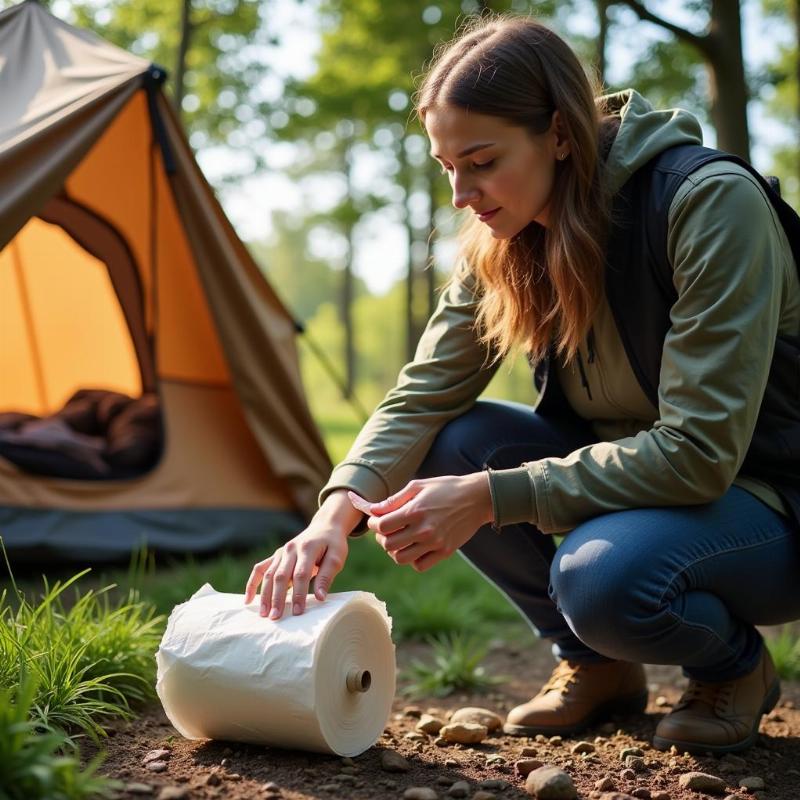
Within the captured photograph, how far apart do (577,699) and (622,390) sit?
661mm

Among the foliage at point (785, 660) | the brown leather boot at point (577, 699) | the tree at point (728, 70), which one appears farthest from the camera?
the tree at point (728, 70)

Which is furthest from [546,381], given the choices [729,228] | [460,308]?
[729,228]

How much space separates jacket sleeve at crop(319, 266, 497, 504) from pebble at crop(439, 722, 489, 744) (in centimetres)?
50

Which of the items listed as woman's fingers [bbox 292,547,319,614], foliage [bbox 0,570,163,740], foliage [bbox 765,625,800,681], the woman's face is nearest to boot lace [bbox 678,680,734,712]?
foliage [bbox 765,625,800,681]

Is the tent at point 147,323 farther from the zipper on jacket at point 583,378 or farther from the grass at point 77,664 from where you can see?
the zipper on jacket at point 583,378

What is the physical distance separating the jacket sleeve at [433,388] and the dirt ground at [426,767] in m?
0.55

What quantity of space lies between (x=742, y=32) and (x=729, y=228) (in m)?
2.50

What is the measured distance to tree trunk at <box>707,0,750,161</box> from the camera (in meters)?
3.81

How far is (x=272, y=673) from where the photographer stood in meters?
1.72

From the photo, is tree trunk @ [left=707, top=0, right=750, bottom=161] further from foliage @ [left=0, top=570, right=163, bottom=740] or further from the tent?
foliage @ [left=0, top=570, right=163, bottom=740]

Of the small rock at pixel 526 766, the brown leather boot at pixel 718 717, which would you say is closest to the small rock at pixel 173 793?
the small rock at pixel 526 766

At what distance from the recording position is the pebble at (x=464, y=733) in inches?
81.4

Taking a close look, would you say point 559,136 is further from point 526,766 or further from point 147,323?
point 147,323

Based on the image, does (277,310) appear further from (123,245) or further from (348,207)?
(348,207)
